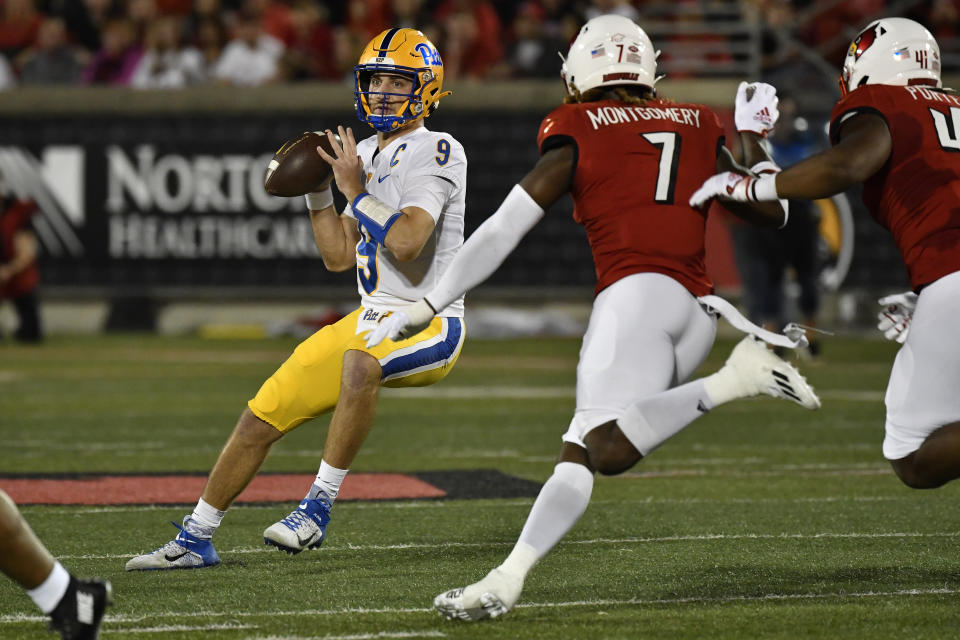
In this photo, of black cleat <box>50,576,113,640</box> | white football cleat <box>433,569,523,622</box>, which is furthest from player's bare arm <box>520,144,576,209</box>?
black cleat <box>50,576,113,640</box>

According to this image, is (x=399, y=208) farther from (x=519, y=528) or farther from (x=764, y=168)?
(x=519, y=528)

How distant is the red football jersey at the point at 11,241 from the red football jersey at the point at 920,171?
12207 millimetres

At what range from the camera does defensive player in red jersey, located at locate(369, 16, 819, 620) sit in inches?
164

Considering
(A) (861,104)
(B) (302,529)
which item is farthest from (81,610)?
(A) (861,104)

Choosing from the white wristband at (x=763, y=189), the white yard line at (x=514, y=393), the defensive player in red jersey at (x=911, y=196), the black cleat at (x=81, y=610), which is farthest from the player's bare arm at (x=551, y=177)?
the white yard line at (x=514, y=393)

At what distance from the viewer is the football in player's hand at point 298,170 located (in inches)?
208

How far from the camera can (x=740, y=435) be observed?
8.93 meters

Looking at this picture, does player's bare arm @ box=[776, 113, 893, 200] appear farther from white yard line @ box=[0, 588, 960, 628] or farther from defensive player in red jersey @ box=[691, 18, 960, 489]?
white yard line @ box=[0, 588, 960, 628]

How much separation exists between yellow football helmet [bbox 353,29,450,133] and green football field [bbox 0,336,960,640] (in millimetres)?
1537

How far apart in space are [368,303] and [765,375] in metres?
1.68

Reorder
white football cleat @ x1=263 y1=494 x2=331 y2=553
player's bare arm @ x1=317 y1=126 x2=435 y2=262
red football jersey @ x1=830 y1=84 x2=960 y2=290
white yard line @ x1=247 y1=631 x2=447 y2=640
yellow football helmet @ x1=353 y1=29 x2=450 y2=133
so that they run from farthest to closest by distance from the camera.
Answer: yellow football helmet @ x1=353 y1=29 x2=450 y2=133, player's bare arm @ x1=317 y1=126 x2=435 y2=262, white football cleat @ x1=263 y1=494 x2=331 y2=553, red football jersey @ x1=830 y1=84 x2=960 y2=290, white yard line @ x1=247 y1=631 x2=447 y2=640

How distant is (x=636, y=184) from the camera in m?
4.39

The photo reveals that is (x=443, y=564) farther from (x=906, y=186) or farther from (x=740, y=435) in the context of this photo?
(x=740, y=435)

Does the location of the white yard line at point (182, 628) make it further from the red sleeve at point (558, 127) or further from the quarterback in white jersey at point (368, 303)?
the red sleeve at point (558, 127)
